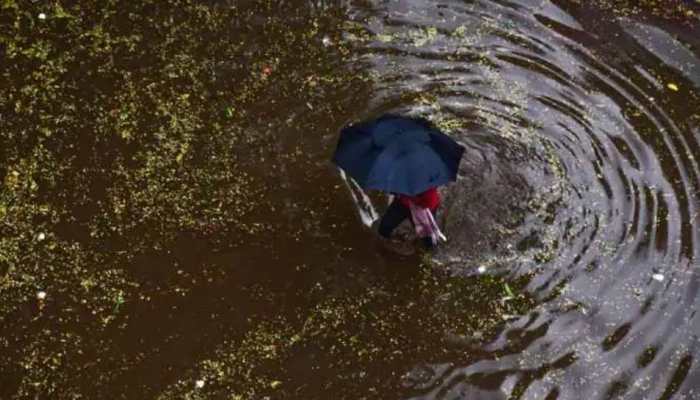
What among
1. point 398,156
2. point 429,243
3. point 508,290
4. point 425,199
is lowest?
point 508,290

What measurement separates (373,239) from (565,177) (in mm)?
1404

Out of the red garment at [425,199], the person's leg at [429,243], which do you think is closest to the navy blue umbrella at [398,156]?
the red garment at [425,199]

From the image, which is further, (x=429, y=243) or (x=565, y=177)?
(x=565, y=177)

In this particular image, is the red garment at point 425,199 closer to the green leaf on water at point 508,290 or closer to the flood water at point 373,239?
the flood water at point 373,239

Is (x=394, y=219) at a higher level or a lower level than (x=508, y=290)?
higher

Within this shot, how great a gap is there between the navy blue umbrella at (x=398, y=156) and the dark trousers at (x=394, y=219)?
495 millimetres

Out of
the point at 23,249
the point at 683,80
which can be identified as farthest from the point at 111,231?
the point at 683,80

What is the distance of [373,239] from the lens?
5.04m

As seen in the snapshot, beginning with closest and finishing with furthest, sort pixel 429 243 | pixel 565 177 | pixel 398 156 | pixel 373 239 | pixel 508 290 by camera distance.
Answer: pixel 398 156 → pixel 508 290 → pixel 429 243 → pixel 373 239 → pixel 565 177

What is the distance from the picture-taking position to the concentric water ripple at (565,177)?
14.8 ft

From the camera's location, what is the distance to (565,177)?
5395 mm

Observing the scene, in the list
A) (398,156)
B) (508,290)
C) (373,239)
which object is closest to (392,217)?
(373,239)

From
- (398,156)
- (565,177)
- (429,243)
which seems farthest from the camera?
(565,177)

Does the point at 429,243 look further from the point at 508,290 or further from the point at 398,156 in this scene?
the point at 398,156
